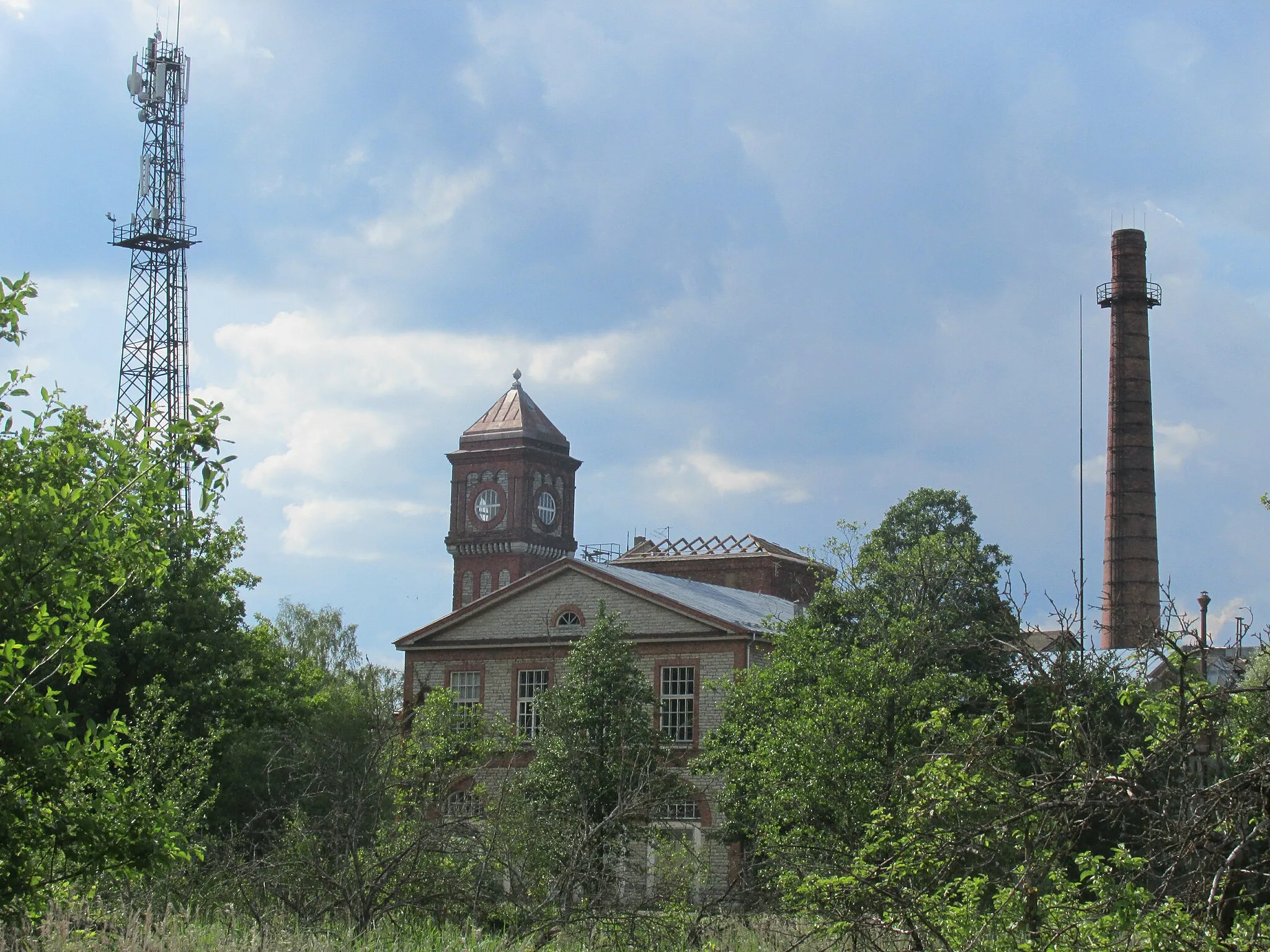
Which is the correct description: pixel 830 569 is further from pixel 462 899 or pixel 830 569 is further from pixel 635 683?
pixel 462 899

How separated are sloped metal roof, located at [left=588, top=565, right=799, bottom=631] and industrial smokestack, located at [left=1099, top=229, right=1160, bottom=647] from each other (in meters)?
13.5

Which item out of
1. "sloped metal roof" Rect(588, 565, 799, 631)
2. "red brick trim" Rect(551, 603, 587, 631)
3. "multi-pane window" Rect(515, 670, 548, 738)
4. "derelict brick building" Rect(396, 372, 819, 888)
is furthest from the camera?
"red brick trim" Rect(551, 603, 587, 631)

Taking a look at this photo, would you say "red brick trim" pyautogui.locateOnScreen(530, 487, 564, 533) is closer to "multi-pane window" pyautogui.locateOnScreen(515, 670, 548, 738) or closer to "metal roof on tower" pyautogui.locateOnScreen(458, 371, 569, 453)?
"metal roof on tower" pyautogui.locateOnScreen(458, 371, 569, 453)

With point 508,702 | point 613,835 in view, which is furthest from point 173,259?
point 613,835

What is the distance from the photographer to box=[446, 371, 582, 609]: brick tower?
8588 centimetres

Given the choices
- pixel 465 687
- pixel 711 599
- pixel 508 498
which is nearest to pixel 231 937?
pixel 465 687

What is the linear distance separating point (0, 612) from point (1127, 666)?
263 inches

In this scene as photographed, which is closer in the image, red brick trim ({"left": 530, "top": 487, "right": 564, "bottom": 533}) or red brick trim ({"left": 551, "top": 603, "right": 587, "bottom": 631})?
red brick trim ({"left": 551, "top": 603, "right": 587, "bottom": 631})

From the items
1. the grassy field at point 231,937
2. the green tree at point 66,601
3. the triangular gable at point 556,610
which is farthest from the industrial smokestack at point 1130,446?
the green tree at point 66,601

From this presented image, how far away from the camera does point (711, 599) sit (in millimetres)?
44344

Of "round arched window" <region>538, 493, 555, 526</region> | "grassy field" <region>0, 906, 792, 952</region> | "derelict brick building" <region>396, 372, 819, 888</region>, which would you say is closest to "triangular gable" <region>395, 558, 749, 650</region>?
"derelict brick building" <region>396, 372, 819, 888</region>

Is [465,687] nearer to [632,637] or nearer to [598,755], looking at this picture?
[632,637]

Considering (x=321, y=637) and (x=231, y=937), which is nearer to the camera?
(x=231, y=937)

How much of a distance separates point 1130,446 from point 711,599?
20336mm
